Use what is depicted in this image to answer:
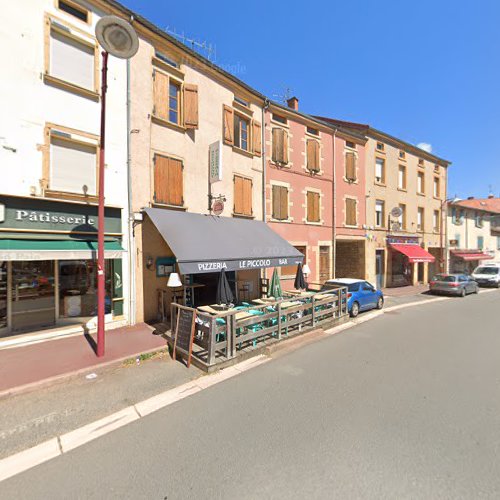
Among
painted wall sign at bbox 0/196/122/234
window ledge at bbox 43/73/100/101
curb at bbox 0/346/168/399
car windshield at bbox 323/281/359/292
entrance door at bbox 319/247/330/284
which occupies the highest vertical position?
window ledge at bbox 43/73/100/101

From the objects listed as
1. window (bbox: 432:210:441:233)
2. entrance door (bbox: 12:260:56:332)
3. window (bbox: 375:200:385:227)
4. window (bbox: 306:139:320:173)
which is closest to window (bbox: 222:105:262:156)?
window (bbox: 306:139:320:173)

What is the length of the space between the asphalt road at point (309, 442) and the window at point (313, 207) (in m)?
9.74

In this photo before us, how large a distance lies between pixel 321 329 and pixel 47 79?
1057 centimetres

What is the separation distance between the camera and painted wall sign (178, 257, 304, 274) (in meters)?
7.43

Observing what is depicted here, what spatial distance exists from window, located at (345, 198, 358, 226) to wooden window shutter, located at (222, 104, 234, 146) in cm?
847

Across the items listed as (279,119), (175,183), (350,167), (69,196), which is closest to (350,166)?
(350,167)

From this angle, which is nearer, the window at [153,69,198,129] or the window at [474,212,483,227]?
the window at [153,69,198,129]

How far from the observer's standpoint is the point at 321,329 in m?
8.70

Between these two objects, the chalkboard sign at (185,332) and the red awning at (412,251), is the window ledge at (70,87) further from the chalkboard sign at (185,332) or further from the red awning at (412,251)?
the red awning at (412,251)

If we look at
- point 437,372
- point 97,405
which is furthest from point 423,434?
point 97,405

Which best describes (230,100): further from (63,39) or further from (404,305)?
(404,305)

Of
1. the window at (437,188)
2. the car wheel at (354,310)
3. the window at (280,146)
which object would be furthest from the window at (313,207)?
the window at (437,188)

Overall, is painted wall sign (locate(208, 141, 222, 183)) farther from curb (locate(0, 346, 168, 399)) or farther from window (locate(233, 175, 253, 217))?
curb (locate(0, 346, 168, 399))

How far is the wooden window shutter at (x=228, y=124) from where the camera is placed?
1139cm
